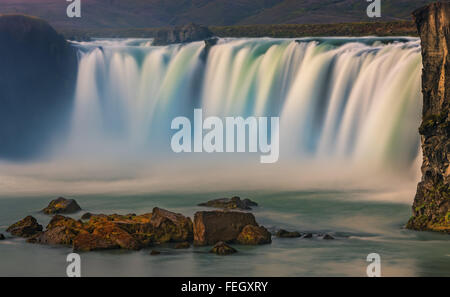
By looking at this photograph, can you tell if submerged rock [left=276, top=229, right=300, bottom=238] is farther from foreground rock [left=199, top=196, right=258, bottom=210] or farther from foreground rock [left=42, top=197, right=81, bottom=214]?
foreground rock [left=42, top=197, right=81, bottom=214]

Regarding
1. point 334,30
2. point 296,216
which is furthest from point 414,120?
point 334,30

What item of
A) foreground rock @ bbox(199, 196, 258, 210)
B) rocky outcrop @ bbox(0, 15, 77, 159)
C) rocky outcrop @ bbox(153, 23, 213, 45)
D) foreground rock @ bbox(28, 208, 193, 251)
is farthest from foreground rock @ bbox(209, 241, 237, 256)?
rocky outcrop @ bbox(153, 23, 213, 45)

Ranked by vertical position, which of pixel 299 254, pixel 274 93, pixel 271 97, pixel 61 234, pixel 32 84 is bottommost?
pixel 299 254

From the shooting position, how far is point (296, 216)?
1909 inches

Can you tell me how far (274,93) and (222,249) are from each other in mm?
27929

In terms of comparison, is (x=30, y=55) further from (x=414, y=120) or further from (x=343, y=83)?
(x=414, y=120)

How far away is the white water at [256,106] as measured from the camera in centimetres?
5781

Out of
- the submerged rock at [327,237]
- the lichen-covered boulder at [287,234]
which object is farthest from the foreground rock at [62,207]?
the submerged rock at [327,237]

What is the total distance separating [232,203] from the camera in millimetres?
50594

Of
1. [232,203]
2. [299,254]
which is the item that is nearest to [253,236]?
[299,254]

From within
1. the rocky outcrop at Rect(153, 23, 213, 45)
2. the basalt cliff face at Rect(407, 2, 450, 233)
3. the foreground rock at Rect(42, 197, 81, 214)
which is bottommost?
the foreground rock at Rect(42, 197, 81, 214)

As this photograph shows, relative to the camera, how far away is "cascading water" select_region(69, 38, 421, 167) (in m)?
57.8

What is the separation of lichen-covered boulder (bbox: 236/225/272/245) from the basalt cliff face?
20.4 feet

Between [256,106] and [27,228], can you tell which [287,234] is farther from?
[256,106]
